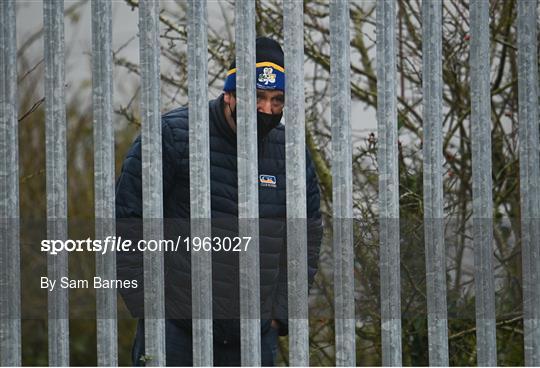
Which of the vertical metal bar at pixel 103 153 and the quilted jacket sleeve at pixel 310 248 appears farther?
the quilted jacket sleeve at pixel 310 248

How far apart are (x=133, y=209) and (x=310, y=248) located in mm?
620

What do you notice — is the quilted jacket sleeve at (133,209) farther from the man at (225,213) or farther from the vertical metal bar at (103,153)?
the vertical metal bar at (103,153)

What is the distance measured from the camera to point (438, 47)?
287cm

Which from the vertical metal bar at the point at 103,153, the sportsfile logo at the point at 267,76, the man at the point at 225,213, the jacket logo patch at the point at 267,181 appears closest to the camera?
the vertical metal bar at the point at 103,153

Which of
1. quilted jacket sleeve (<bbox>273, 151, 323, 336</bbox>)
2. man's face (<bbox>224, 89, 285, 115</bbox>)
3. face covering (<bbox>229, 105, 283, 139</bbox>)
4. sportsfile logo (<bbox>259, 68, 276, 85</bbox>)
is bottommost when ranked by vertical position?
quilted jacket sleeve (<bbox>273, 151, 323, 336</bbox>)

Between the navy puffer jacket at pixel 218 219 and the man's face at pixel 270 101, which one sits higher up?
the man's face at pixel 270 101

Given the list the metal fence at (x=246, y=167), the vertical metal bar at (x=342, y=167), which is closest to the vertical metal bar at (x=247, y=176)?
the metal fence at (x=246, y=167)

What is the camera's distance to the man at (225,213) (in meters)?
3.19

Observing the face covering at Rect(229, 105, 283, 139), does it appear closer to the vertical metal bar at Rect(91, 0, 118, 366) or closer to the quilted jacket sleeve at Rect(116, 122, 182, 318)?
the quilted jacket sleeve at Rect(116, 122, 182, 318)

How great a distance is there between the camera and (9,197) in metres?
2.85

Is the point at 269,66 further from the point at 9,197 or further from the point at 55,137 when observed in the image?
the point at 9,197

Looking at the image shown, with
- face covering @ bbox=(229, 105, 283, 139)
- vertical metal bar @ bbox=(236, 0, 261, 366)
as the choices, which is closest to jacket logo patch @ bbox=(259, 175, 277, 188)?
face covering @ bbox=(229, 105, 283, 139)

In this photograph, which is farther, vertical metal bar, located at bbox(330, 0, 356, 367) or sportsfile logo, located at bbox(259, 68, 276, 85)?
sportsfile logo, located at bbox(259, 68, 276, 85)

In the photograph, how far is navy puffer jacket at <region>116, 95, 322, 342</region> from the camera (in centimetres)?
316
